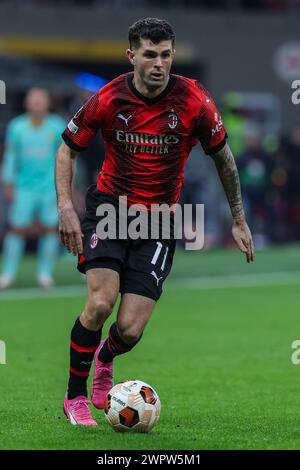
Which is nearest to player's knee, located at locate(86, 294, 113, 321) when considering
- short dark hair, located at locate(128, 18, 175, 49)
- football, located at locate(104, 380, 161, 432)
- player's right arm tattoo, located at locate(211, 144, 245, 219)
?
football, located at locate(104, 380, 161, 432)

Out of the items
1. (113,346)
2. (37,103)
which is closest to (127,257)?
(113,346)

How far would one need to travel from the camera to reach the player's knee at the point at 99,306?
24.6 ft

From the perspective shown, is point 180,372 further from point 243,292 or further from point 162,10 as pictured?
point 162,10

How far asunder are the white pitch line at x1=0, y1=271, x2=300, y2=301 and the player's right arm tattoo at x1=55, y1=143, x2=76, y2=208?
783 centimetres

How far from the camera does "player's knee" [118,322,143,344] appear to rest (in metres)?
7.73

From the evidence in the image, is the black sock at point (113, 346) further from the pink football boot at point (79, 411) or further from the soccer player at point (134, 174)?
the pink football boot at point (79, 411)

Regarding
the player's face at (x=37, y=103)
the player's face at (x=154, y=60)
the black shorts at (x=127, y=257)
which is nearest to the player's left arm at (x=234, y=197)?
the black shorts at (x=127, y=257)

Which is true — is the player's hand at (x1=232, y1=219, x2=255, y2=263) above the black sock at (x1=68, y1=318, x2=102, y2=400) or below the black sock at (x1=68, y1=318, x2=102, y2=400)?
above

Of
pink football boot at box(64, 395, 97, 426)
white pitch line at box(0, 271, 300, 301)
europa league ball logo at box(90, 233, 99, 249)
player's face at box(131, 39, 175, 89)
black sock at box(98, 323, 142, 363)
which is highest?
player's face at box(131, 39, 175, 89)

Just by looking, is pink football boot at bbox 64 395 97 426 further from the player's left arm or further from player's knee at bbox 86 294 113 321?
the player's left arm

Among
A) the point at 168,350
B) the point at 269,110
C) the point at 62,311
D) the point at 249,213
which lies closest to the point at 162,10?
the point at 269,110

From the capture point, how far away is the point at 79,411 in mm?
7625

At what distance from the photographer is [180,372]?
10.2 metres

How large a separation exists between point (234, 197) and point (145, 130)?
712 mm
